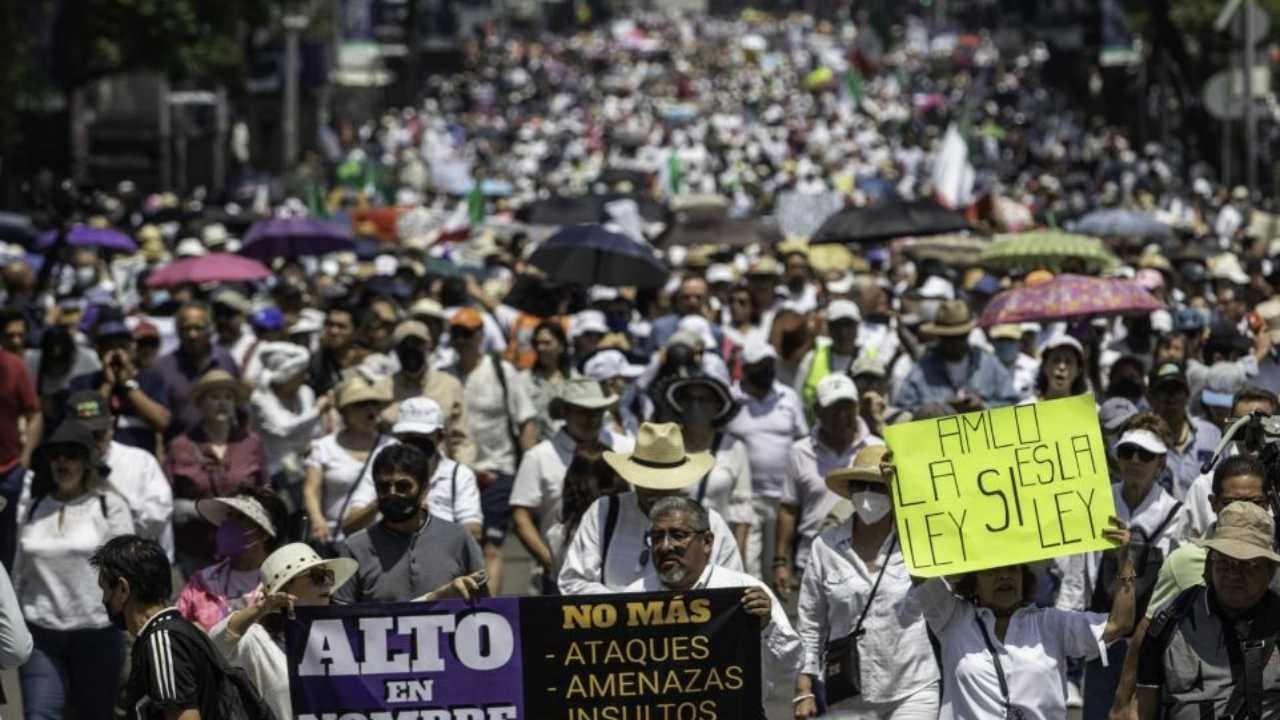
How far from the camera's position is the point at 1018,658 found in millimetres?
7434

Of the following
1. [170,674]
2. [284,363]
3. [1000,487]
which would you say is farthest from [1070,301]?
[170,674]

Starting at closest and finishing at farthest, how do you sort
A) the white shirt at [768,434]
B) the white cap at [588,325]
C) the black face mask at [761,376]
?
the white shirt at [768,434] → the black face mask at [761,376] → the white cap at [588,325]

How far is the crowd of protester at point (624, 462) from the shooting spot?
7465mm

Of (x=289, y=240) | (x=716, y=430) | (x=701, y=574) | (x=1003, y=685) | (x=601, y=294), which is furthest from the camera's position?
(x=289, y=240)

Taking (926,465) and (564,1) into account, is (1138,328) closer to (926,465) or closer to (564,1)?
(926,465)

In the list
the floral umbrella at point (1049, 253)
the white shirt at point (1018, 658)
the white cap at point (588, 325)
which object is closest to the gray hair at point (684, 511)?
the white shirt at point (1018, 658)

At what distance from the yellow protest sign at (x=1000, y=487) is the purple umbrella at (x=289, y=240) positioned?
12888mm

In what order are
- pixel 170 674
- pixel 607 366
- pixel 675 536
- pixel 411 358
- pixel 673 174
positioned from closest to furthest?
pixel 170 674, pixel 675 536, pixel 411 358, pixel 607 366, pixel 673 174

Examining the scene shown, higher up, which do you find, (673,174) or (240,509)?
(240,509)

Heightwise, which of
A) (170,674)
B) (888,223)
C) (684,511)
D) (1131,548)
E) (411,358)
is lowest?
(888,223)

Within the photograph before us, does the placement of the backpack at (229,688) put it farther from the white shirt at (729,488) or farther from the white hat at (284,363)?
the white hat at (284,363)

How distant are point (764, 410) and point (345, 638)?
4.79 m

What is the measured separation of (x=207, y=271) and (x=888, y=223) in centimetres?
430

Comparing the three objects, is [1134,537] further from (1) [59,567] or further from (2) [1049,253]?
(2) [1049,253]
